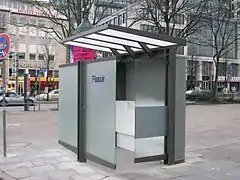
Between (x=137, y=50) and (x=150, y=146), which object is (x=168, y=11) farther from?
(x=150, y=146)

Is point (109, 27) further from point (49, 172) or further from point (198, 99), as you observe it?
point (198, 99)

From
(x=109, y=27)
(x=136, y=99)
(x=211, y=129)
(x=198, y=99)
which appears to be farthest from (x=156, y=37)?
(x=198, y=99)

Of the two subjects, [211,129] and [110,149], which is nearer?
[110,149]

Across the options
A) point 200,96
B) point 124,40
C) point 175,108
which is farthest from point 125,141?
point 200,96

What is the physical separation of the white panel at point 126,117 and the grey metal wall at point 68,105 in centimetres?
111

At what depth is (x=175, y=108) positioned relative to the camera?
25.1 ft

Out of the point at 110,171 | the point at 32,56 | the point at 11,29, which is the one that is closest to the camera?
the point at 110,171

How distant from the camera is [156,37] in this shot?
260 inches

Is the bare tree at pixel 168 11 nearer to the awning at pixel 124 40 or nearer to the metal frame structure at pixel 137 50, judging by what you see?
the metal frame structure at pixel 137 50

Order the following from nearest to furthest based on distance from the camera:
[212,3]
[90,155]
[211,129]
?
[90,155] → [211,129] → [212,3]

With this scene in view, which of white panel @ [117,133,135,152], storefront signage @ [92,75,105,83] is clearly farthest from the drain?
storefront signage @ [92,75,105,83]

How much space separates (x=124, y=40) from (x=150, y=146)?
2300mm

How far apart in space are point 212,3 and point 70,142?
26753 millimetres

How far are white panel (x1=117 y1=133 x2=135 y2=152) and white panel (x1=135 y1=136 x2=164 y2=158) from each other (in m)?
0.12
